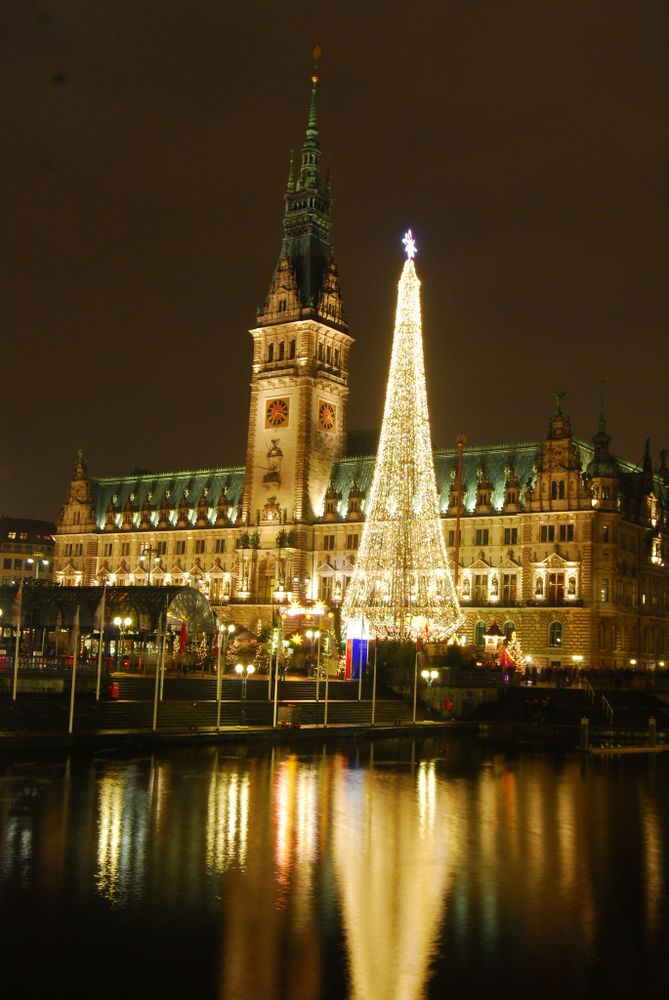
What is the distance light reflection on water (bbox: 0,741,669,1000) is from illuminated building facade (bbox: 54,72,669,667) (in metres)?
66.9

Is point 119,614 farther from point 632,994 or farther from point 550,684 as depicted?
point 632,994

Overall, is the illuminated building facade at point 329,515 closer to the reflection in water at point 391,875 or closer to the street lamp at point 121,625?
the street lamp at point 121,625

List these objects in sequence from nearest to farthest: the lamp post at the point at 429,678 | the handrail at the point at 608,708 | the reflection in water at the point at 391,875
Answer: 1. the reflection in water at the point at 391,875
2. the handrail at the point at 608,708
3. the lamp post at the point at 429,678

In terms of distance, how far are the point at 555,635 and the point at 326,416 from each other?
4035 centimetres

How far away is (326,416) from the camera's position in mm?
140875

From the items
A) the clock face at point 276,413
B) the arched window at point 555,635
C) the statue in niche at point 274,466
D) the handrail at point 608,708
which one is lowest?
the handrail at point 608,708

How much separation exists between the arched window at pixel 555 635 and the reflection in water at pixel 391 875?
68.3m

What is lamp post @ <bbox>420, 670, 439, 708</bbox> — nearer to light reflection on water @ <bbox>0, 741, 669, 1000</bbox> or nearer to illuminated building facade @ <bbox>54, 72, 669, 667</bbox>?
illuminated building facade @ <bbox>54, 72, 669, 667</bbox>

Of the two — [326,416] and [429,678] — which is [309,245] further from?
[429,678]

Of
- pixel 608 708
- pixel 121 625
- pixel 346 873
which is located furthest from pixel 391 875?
pixel 121 625

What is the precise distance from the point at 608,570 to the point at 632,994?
97.8m

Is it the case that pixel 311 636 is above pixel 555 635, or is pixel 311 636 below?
below

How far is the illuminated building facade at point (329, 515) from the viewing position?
118500 mm

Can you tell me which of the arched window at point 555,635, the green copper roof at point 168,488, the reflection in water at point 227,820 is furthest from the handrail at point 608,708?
the green copper roof at point 168,488
